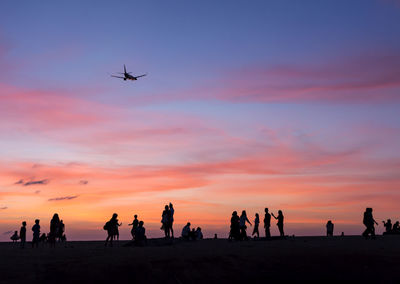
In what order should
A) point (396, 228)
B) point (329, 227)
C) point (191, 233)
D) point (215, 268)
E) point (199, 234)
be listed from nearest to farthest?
point (215, 268) < point (191, 233) < point (329, 227) < point (199, 234) < point (396, 228)

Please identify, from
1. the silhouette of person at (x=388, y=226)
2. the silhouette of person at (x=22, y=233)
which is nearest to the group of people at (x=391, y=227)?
the silhouette of person at (x=388, y=226)

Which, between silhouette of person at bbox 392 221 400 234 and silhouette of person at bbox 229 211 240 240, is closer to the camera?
silhouette of person at bbox 229 211 240 240

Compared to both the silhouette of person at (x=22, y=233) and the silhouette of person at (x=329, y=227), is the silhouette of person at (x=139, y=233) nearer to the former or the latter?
the silhouette of person at (x=22, y=233)

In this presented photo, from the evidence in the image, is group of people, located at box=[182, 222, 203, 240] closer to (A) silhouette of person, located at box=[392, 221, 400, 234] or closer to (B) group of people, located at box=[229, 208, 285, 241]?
(B) group of people, located at box=[229, 208, 285, 241]

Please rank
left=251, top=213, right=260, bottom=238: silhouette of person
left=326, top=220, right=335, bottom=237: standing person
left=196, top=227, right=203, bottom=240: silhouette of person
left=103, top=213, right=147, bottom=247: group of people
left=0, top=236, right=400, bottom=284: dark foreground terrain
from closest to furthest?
left=0, top=236, right=400, bottom=284: dark foreground terrain < left=103, top=213, right=147, bottom=247: group of people < left=251, top=213, right=260, bottom=238: silhouette of person < left=326, top=220, right=335, bottom=237: standing person < left=196, top=227, right=203, bottom=240: silhouette of person

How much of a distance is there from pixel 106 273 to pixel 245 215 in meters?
20.3

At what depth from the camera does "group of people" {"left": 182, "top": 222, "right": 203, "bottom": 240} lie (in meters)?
41.7

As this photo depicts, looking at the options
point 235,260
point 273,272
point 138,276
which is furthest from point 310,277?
point 138,276

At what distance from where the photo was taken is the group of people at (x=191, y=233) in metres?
41.7

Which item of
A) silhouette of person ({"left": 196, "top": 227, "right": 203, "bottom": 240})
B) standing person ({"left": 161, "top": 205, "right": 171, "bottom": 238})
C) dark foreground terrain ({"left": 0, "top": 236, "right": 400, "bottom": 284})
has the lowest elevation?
dark foreground terrain ({"left": 0, "top": 236, "right": 400, "bottom": 284})

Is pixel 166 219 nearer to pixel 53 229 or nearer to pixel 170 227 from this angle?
pixel 170 227

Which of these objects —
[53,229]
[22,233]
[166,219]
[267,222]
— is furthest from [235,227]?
[22,233]

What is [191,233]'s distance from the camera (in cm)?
4319

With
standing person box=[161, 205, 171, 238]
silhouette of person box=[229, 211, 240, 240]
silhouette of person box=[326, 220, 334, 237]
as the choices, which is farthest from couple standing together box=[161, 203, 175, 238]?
silhouette of person box=[326, 220, 334, 237]
